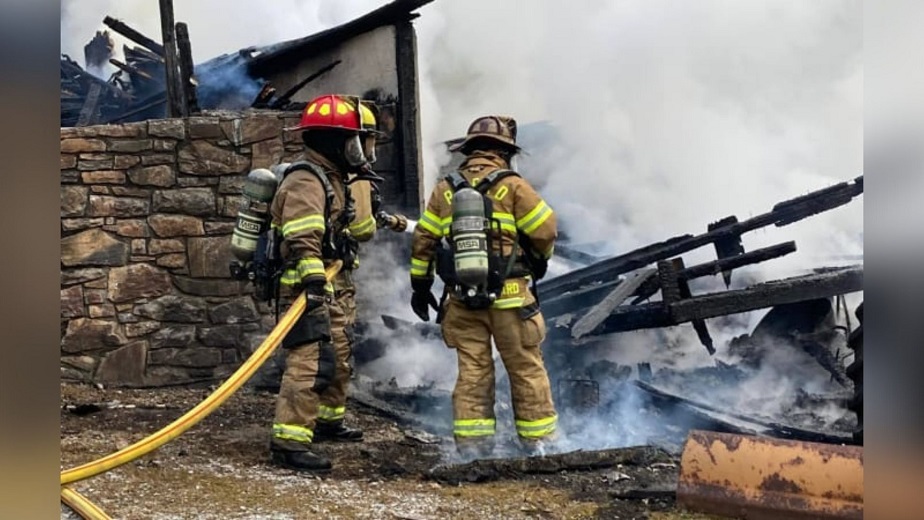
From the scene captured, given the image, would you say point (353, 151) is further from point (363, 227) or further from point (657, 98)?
point (657, 98)

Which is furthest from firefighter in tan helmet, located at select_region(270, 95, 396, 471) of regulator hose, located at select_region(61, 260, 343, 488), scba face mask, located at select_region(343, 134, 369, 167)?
regulator hose, located at select_region(61, 260, 343, 488)

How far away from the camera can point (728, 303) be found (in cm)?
577

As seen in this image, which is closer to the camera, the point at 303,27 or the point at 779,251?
the point at 779,251

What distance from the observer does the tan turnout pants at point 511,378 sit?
4.82 metres

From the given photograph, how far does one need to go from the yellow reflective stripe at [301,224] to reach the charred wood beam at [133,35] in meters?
4.76

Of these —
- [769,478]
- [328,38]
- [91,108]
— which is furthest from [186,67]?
[769,478]

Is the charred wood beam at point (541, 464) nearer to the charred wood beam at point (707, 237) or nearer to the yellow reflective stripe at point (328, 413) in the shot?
the yellow reflective stripe at point (328, 413)

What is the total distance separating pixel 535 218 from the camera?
4.77m

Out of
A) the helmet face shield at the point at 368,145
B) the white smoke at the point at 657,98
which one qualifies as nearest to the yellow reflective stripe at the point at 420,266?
the helmet face shield at the point at 368,145
